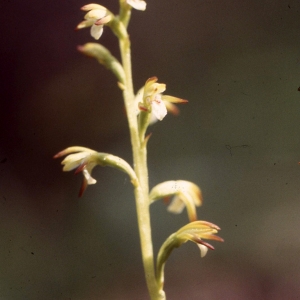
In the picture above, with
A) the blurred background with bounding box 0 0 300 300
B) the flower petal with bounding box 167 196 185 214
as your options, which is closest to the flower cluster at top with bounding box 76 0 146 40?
the blurred background with bounding box 0 0 300 300

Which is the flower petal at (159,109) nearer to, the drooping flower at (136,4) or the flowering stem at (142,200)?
the flowering stem at (142,200)

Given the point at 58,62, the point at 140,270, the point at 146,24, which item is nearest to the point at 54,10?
the point at 58,62

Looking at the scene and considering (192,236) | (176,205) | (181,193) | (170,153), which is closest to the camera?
(192,236)

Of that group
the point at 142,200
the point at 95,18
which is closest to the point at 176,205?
the point at 142,200

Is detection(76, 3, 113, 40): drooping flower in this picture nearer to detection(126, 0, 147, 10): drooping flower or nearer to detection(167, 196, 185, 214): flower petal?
detection(126, 0, 147, 10): drooping flower

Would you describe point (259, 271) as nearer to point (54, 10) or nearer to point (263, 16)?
point (263, 16)

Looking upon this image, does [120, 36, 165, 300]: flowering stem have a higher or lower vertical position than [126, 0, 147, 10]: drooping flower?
lower

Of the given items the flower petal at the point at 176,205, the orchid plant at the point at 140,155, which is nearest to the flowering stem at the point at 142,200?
the orchid plant at the point at 140,155

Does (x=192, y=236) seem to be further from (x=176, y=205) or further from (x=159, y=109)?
(x=159, y=109)
